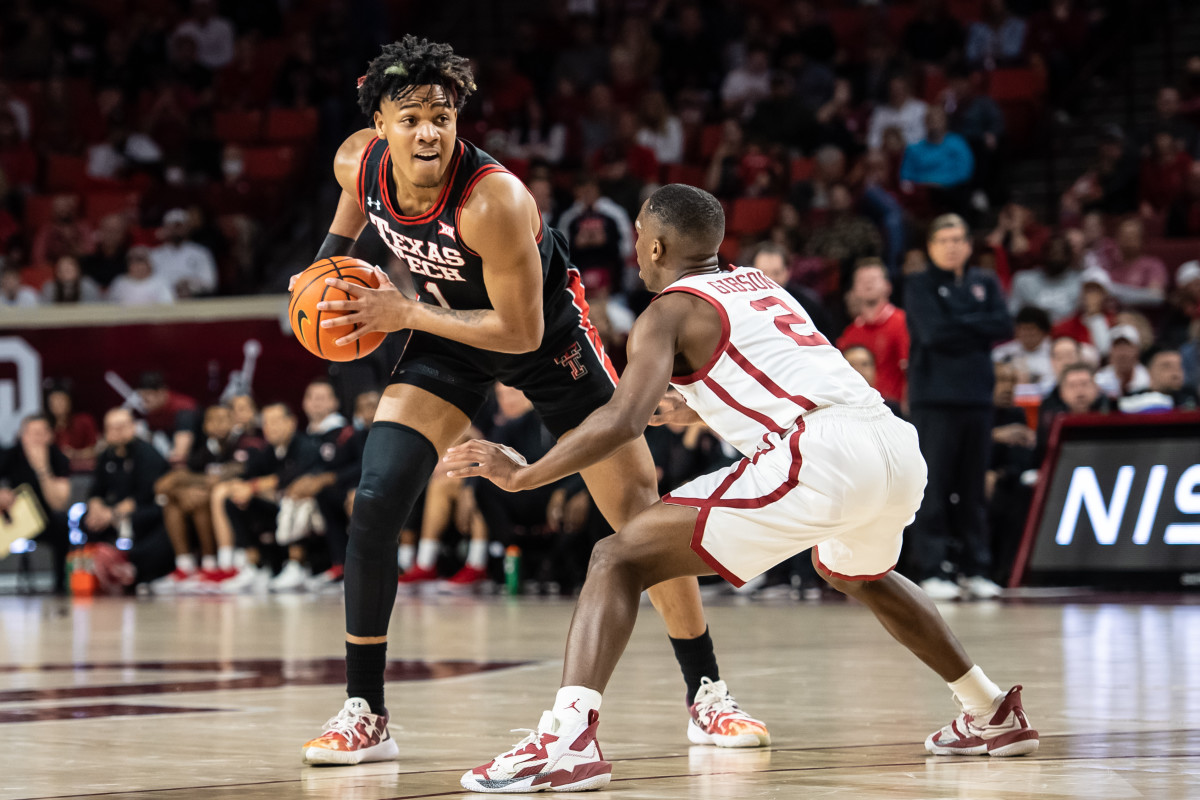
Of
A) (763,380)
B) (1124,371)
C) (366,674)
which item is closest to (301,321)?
(366,674)

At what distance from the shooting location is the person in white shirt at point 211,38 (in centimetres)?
2089

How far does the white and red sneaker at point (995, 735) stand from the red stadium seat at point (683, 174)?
12747 millimetres

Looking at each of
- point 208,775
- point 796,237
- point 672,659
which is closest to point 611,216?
point 796,237

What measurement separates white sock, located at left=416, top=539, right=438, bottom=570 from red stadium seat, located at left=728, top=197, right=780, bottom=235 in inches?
179

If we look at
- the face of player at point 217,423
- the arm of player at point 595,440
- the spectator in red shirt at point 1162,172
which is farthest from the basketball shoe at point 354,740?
the spectator in red shirt at point 1162,172

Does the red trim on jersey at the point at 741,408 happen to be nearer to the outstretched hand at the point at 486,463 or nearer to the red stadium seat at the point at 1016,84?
the outstretched hand at the point at 486,463

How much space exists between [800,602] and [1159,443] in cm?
251

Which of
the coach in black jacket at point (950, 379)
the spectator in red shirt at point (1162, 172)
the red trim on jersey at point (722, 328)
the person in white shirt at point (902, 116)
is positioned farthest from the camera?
the person in white shirt at point (902, 116)

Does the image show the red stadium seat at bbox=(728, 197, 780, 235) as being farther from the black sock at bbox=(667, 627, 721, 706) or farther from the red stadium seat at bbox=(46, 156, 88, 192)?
the black sock at bbox=(667, 627, 721, 706)

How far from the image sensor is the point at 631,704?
565 cm

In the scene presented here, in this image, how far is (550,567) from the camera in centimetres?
1243

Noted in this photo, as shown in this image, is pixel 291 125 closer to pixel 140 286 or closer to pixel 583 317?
pixel 140 286

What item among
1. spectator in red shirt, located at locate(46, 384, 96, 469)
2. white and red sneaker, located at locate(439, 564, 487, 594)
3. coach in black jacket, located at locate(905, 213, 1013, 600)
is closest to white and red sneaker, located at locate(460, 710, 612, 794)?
coach in black jacket, located at locate(905, 213, 1013, 600)

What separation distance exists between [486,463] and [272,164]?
1591 centimetres
